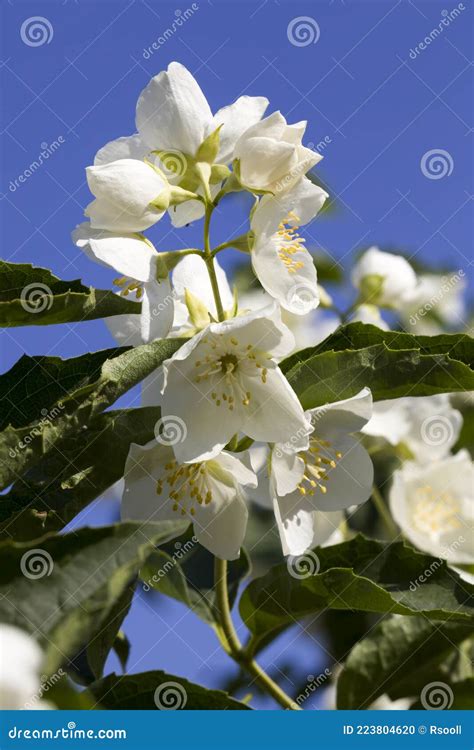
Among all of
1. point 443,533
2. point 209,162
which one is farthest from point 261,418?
point 443,533

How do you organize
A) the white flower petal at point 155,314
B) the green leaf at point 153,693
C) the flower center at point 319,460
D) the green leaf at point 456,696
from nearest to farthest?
1. the green leaf at point 153,693
2. the white flower petal at point 155,314
3. the flower center at point 319,460
4. the green leaf at point 456,696

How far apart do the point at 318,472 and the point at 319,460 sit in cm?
3

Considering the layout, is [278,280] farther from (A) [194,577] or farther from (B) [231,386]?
(A) [194,577]

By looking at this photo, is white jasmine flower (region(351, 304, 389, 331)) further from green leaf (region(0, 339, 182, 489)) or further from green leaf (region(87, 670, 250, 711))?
green leaf (region(87, 670, 250, 711))

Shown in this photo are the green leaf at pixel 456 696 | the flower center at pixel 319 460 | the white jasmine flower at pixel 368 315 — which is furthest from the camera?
the white jasmine flower at pixel 368 315

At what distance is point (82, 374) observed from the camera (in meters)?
1.63

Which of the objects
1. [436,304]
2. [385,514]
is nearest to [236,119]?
[385,514]

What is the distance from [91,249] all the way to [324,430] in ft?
1.97

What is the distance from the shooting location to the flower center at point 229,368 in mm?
1735

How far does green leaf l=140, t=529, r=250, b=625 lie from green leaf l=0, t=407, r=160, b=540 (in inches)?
8.5

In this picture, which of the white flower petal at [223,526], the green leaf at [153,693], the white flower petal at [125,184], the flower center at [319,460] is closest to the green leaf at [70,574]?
the green leaf at [153,693]

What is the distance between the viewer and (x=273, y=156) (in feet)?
5.42

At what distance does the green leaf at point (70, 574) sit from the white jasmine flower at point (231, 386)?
53 centimetres

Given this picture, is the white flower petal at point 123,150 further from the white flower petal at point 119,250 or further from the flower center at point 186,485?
the flower center at point 186,485
